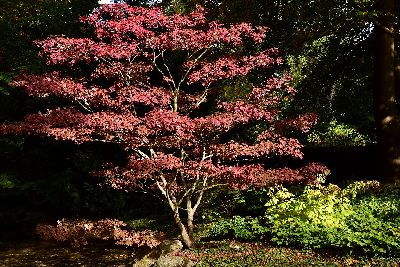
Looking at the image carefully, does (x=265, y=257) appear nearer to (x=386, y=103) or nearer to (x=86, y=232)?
(x=86, y=232)

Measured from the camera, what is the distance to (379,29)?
1184 centimetres

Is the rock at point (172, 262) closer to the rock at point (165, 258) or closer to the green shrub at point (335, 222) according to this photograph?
the rock at point (165, 258)

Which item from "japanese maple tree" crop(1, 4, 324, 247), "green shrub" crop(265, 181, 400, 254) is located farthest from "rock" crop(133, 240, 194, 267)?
"green shrub" crop(265, 181, 400, 254)

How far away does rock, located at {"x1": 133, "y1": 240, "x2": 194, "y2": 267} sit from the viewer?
791 cm

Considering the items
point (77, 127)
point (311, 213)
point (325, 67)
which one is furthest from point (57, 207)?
point (325, 67)

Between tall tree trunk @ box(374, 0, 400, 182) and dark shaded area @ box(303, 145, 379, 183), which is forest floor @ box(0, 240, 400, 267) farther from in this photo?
dark shaded area @ box(303, 145, 379, 183)

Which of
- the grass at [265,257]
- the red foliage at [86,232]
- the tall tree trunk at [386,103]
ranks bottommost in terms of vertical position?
the red foliage at [86,232]

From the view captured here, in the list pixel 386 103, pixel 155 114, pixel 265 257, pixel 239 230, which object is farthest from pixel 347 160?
pixel 155 114

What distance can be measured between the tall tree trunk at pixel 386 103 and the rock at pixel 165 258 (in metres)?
6.51

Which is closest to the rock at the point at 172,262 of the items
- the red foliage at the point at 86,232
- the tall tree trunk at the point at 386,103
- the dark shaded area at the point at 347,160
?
the red foliage at the point at 86,232

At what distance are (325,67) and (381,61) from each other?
245 inches

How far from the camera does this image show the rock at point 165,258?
7.91 m

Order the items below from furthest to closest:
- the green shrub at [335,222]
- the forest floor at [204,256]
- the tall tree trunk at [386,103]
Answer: the tall tree trunk at [386,103], the green shrub at [335,222], the forest floor at [204,256]

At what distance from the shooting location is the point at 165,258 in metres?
8.09
